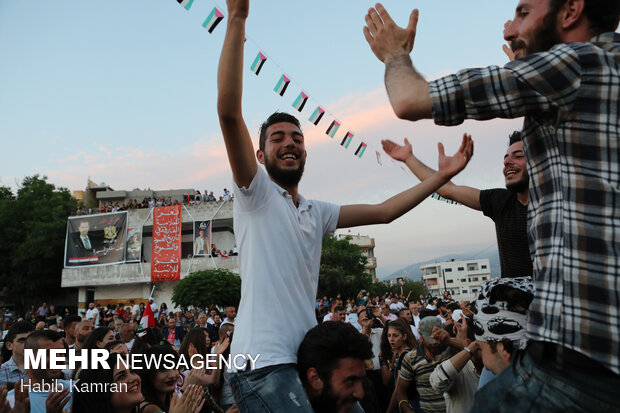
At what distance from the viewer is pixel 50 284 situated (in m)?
41.8

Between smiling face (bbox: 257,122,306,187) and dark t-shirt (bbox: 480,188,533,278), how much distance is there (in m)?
1.47

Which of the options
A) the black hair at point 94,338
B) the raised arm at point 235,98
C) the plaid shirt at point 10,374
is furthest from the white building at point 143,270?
the raised arm at point 235,98

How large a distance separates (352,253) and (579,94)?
55.3 meters

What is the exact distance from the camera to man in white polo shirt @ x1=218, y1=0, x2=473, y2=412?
1.81 metres

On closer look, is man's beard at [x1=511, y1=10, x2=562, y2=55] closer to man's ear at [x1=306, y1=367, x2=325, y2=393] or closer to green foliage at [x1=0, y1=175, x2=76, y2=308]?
man's ear at [x1=306, y1=367, x2=325, y2=393]

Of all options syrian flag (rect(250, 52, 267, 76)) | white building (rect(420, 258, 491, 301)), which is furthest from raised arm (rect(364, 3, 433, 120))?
white building (rect(420, 258, 491, 301))

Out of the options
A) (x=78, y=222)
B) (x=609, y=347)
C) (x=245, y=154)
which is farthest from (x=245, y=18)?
(x=78, y=222)

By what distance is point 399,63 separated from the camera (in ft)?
5.22

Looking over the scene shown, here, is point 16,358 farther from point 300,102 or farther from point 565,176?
point 300,102

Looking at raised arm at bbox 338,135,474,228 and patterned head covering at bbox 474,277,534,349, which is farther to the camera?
raised arm at bbox 338,135,474,228

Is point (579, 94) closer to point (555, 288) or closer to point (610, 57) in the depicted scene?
point (610, 57)

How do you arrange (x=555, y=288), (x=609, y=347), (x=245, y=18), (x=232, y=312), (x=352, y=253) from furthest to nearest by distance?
1. (x=352, y=253)
2. (x=232, y=312)
3. (x=245, y=18)
4. (x=555, y=288)
5. (x=609, y=347)

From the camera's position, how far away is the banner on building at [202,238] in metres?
38.2

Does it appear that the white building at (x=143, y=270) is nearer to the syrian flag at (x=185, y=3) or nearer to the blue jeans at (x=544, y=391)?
the syrian flag at (x=185, y=3)
